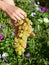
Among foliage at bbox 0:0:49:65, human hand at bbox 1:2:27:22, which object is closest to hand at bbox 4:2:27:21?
human hand at bbox 1:2:27:22

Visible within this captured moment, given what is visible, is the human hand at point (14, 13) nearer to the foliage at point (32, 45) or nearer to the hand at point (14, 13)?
the hand at point (14, 13)

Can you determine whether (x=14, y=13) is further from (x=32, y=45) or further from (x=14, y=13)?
(x=32, y=45)

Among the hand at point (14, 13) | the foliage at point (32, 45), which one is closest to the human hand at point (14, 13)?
the hand at point (14, 13)

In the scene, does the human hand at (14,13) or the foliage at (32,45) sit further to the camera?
the foliage at (32,45)

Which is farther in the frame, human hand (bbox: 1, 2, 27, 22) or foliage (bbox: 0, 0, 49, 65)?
foliage (bbox: 0, 0, 49, 65)

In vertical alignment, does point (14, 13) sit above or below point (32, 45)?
above

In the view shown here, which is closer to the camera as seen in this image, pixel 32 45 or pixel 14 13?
pixel 14 13

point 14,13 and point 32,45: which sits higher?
point 14,13

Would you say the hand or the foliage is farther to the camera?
the foliage

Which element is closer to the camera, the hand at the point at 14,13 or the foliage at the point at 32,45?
the hand at the point at 14,13

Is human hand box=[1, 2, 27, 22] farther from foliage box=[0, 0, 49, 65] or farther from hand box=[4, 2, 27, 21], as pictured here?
foliage box=[0, 0, 49, 65]

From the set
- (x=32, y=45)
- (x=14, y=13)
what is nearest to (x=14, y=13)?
(x=14, y=13)

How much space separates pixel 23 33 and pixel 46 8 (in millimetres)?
2597

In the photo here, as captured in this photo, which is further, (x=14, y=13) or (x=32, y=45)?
(x=32, y=45)
